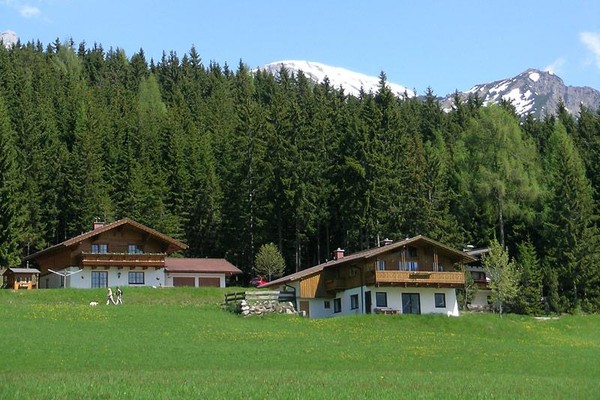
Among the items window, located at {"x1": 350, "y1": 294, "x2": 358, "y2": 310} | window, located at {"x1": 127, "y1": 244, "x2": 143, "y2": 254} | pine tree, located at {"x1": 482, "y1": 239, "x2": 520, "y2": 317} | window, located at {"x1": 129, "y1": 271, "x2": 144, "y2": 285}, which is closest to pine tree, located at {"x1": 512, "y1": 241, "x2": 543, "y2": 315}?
pine tree, located at {"x1": 482, "y1": 239, "x2": 520, "y2": 317}

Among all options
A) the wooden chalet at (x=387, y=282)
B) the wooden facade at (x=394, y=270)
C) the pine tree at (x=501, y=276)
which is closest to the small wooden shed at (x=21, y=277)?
the wooden chalet at (x=387, y=282)

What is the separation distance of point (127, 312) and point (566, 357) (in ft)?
82.6

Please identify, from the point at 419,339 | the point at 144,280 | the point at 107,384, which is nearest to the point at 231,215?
the point at 144,280

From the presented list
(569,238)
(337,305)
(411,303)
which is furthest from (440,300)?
(569,238)

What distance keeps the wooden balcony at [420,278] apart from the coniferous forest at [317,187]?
800 centimetres

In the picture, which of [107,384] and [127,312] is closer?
[107,384]

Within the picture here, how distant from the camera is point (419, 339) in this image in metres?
44.3

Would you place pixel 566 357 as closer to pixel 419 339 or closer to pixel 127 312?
pixel 419 339

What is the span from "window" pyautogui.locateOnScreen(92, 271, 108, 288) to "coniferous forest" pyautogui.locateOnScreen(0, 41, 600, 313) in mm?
7731

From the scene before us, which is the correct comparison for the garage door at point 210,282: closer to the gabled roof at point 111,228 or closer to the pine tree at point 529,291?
the gabled roof at point 111,228

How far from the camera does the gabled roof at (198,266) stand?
74.7 meters

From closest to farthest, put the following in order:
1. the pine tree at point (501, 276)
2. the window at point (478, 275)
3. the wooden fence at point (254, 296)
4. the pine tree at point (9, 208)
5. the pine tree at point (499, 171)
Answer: the wooden fence at point (254, 296) → the pine tree at point (501, 276) → the pine tree at point (9, 208) → the pine tree at point (499, 171) → the window at point (478, 275)

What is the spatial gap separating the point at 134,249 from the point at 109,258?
9.63 feet

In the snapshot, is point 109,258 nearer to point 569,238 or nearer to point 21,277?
point 21,277
